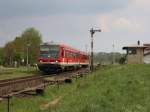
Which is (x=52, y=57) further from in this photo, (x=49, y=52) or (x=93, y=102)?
(x=93, y=102)

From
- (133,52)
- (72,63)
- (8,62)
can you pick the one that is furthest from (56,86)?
(8,62)

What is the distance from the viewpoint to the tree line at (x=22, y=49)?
420ft

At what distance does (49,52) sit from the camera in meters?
42.5

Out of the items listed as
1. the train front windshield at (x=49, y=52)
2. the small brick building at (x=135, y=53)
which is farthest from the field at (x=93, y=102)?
the small brick building at (x=135, y=53)

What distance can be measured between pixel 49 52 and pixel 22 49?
87.6 m

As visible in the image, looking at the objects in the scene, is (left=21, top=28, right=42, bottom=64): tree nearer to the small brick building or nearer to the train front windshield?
the small brick building

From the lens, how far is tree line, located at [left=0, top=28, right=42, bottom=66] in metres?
128

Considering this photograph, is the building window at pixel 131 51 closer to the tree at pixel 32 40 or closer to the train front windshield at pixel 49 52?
the train front windshield at pixel 49 52

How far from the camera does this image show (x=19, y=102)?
17.4 meters

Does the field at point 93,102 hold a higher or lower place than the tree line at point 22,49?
lower

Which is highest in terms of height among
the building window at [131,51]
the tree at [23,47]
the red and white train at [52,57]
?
the tree at [23,47]

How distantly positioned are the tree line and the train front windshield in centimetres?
7829

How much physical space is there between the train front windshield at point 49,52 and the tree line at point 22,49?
257ft

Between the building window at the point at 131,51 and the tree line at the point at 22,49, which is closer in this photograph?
the building window at the point at 131,51
